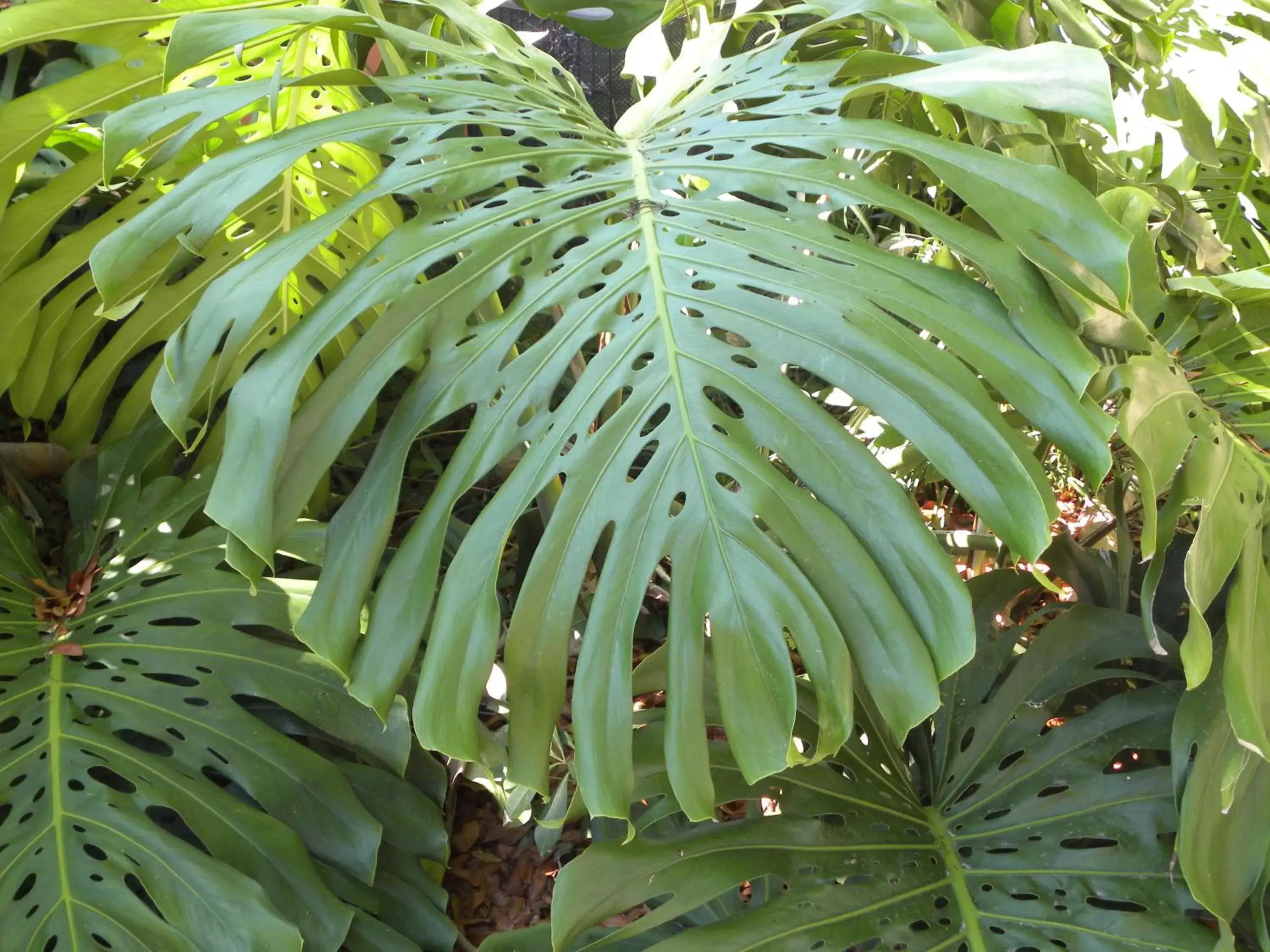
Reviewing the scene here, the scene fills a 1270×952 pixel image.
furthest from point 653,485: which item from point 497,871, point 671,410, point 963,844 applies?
point 497,871

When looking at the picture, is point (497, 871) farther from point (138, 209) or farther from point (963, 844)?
point (138, 209)

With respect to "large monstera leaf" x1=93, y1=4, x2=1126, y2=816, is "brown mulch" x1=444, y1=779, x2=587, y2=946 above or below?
below

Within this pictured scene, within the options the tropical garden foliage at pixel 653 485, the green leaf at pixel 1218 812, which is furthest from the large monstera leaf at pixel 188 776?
the green leaf at pixel 1218 812

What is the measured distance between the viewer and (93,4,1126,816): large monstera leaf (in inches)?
22.6

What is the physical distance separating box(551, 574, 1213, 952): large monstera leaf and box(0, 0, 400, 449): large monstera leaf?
761mm

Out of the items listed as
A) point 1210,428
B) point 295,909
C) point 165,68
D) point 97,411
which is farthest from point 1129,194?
point 97,411

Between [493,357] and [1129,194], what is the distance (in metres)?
0.58

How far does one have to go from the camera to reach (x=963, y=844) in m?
0.88

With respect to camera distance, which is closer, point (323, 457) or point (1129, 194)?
point (323, 457)

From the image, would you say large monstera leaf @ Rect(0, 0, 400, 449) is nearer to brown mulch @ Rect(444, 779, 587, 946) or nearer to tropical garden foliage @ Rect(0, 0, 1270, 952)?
tropical garden foliage @ Rect(0, 0, 1270, 952)

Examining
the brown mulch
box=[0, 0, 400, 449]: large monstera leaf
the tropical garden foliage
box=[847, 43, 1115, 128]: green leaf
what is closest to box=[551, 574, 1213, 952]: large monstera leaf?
the tropical garden foliage

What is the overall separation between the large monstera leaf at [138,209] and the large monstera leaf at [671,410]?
0.37 meters

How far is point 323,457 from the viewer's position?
2.07 feet

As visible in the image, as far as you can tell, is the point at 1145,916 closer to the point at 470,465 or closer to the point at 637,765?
the point at 637,765
